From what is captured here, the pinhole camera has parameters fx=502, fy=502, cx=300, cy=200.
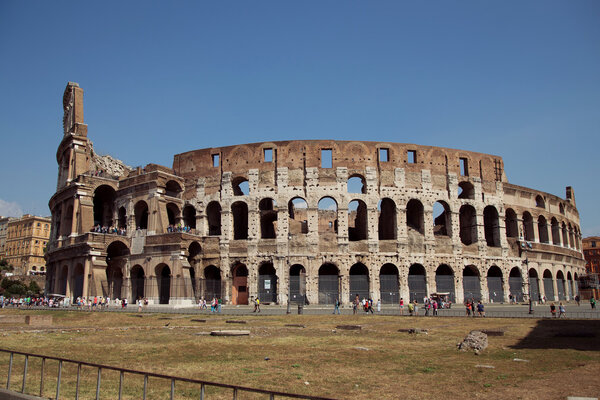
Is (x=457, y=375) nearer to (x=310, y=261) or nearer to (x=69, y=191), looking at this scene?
(x=310, y=261)

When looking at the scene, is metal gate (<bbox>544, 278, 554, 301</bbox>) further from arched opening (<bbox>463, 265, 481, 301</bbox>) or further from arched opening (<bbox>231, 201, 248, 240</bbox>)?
arched opening (<bbox>231, 201, 248, 240</bbox>)

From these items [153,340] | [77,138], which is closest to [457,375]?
[153,340]

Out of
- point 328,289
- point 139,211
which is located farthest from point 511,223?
point 139,211

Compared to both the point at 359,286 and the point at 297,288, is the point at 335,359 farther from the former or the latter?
the point at 359,286

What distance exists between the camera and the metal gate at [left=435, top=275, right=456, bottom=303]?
38.7 metres

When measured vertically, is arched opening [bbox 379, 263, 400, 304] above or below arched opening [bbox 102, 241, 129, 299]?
below

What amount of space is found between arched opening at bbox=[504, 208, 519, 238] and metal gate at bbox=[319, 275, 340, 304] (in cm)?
1735

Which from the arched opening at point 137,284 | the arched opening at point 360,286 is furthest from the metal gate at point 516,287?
the arched opening at point 137,284

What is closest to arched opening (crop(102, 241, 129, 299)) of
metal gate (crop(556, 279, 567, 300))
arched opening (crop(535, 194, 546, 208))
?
arched opening (crop(535, 194, 546, 208))

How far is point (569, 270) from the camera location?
160ft

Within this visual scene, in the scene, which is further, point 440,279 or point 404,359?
point 440,279

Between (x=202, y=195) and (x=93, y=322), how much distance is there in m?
18.5

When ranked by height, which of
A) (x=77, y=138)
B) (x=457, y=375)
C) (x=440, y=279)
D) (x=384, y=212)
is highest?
(x=77, y=138)

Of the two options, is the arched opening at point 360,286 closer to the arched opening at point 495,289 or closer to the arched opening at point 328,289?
the arched opening at point 328,289
